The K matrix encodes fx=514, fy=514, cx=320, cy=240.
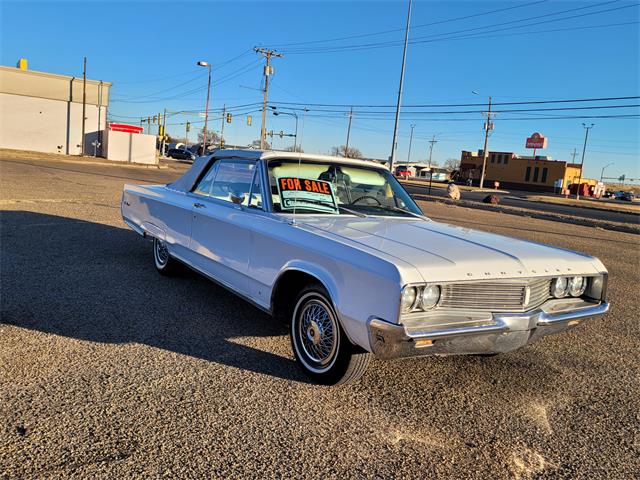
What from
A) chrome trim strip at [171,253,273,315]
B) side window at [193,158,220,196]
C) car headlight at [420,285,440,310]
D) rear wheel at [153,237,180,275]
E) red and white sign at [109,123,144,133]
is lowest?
rear wheel at [153,237,180,275]

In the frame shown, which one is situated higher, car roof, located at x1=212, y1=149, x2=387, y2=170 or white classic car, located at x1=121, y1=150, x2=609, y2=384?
car roof, located at x1=212, y1=149, x2=387, y2=170

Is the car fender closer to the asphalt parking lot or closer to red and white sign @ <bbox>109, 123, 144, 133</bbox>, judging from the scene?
the asphalt parking lot

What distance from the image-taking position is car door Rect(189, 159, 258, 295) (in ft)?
13.5

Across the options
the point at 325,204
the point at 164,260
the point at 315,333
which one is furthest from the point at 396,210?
the point at 164,260

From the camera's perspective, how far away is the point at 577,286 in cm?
367

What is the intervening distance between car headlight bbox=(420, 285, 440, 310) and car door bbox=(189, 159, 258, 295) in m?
1.60

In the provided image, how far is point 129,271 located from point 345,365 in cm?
378

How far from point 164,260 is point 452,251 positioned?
12.2ft

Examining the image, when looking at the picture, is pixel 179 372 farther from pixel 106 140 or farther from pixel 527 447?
pixel 106 140

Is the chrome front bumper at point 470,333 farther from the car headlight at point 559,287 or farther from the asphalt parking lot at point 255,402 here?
the asphalt parking lot at point 255,402

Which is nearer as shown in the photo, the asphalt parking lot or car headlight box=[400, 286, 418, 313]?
the asphalt parking lot

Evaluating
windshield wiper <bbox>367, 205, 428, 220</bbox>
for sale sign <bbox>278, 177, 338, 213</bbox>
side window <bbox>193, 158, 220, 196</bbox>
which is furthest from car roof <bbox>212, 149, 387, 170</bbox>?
windshield wiper <bbox>367, 205, 428, 220</bbox>

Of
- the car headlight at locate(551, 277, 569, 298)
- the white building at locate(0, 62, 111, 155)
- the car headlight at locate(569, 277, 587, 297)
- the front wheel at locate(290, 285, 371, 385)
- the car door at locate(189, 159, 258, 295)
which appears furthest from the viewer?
the white building at locate(0, 62, 111, 155)

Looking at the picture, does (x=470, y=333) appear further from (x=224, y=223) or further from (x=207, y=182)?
(x=207, y=182)
